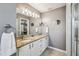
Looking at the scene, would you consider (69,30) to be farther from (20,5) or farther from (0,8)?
(0,8)

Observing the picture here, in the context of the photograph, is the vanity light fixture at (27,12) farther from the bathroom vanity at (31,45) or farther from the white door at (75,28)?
the white door at (75,28)

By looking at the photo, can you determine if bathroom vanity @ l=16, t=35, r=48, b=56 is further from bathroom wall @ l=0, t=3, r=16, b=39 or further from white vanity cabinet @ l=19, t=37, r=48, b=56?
bathroom wall @ l=0, t=3, r=16, b=39

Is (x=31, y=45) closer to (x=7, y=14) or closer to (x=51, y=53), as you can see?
(x=51, y=53)

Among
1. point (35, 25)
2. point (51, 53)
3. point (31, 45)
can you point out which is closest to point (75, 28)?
point (51, 53)

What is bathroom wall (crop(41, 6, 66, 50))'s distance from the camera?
4.55 feet

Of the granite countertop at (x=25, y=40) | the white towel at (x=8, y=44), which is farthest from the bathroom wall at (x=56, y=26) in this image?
the white towel at (x=8, y=44)

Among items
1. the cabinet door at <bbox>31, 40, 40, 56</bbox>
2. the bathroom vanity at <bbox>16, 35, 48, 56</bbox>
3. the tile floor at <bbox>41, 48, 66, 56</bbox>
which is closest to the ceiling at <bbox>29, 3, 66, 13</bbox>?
the bathroom vanity at <bbox>16, 35, 48, 56</bbox>

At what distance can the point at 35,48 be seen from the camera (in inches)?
56.7

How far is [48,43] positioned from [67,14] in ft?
2.13

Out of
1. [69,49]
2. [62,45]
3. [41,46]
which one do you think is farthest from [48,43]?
[69,49]

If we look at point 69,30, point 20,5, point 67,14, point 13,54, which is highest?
point 20,5

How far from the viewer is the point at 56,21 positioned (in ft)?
4.66

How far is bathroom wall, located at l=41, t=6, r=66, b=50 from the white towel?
0.67 m

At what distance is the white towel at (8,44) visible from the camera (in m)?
1.21
